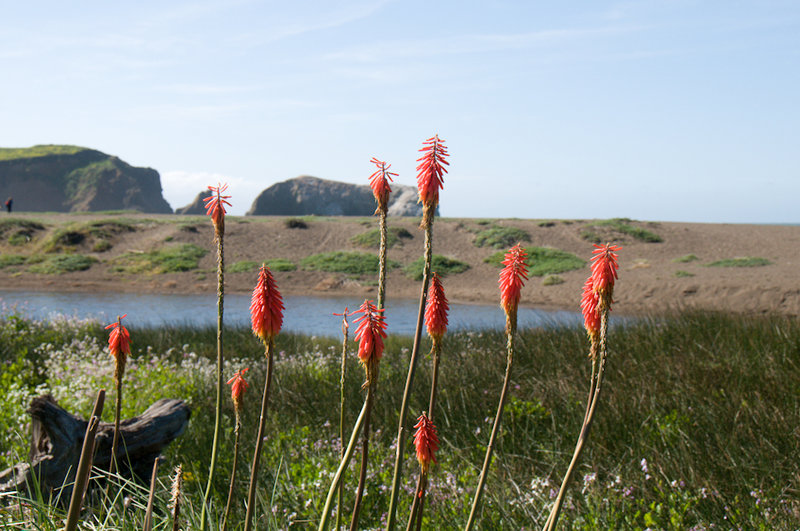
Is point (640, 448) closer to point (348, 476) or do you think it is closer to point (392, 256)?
point (348, 476)

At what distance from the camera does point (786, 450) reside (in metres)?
4.25

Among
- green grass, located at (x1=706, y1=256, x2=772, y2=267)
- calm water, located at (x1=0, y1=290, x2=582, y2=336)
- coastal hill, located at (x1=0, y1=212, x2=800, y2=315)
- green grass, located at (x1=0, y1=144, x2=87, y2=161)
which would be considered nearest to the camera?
calm water, located at (x1=0, y1=290, x2=582, y2=336)

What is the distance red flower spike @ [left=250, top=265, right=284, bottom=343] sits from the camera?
1586 millimetres

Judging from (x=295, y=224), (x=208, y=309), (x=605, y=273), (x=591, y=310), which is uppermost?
(x=295, y=224)

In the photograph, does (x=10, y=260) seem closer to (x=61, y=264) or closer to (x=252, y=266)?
(x=61, y=264)

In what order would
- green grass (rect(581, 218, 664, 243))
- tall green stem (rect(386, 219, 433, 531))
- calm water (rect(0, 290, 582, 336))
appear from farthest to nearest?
green grass (rect(581, 218, 664, 243)), calm water (rect(0, 290, 582, 336)), tall green stem (rect(386, 219, 433, 531))

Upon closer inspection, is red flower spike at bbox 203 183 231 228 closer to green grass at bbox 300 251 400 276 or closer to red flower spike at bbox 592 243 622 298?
red flower spike at bbox 592 243 622 298

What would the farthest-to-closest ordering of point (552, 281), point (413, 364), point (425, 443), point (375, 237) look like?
1. point (375, 237)
2. point (552, 281)
3. point (425, 443)
4. point (413, 364)

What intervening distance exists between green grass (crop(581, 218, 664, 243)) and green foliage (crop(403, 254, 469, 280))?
274 inches

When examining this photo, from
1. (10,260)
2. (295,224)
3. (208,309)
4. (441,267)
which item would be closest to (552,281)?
(441,267)

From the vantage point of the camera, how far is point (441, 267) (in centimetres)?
2536

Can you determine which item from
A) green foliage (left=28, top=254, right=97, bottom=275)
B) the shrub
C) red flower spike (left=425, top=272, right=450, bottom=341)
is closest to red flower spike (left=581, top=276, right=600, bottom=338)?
red flower spike (left=425, top=272, right=450, bottom=341)

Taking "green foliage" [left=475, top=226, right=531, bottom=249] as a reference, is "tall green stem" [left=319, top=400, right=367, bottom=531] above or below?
below

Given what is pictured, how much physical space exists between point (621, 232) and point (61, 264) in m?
25.4
